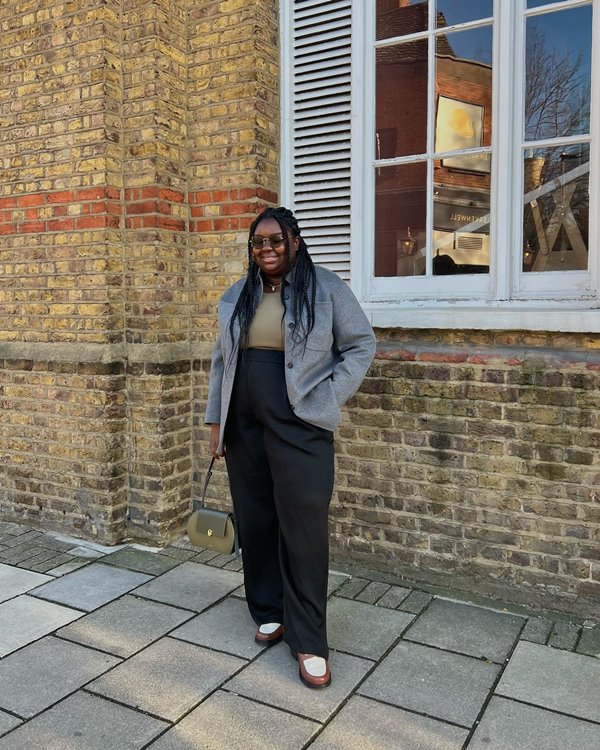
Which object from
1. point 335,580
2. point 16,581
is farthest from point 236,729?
point 16,581

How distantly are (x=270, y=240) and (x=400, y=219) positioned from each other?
1.43 metres

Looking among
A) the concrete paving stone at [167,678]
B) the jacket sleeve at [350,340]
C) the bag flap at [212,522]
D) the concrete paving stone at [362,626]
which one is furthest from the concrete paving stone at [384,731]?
the jacket sleeve at [350,340]

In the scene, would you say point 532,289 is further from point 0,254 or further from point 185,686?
point 0,254

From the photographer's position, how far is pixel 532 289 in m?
3.70

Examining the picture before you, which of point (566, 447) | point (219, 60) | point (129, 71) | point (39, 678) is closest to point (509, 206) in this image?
point (566, 447)

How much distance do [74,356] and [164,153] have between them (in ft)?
4.71

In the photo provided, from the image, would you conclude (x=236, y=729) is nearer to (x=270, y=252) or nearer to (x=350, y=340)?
(x=350, y=340)

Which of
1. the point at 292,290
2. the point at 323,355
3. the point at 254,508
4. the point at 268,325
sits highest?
the point at 292,290

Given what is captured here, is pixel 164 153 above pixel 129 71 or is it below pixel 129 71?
below

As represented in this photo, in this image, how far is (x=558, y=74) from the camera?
3.63 m

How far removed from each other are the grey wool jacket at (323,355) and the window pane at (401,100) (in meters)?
1.40

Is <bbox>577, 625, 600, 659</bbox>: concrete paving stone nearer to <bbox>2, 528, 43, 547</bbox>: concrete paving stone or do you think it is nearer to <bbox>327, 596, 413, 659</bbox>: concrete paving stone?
→ <bbox>327, 596, 413, 659</bbox>: concrete paving stone

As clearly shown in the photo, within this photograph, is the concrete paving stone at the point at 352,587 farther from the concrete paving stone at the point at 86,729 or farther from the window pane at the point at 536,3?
the window pane at the point at 536,3

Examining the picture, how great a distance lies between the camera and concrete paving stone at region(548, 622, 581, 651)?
10.7ft
